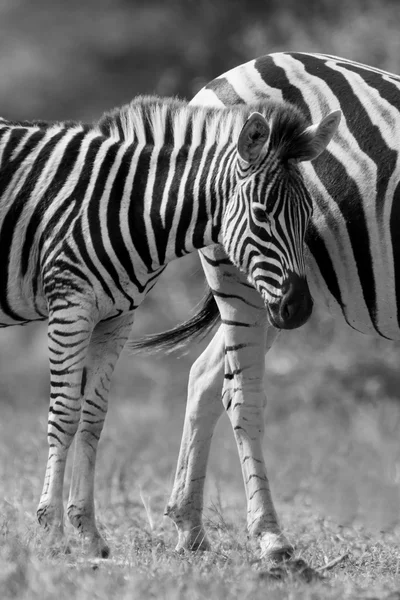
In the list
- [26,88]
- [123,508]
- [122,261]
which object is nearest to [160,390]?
[123,508]

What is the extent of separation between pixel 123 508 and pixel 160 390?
6578 millimetres

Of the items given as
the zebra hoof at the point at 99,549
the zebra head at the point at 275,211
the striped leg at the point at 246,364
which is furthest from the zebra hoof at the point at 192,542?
the zebra head at the point at 275,211

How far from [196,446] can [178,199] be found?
5.34ft

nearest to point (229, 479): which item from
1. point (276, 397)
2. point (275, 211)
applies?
point (276, 397)

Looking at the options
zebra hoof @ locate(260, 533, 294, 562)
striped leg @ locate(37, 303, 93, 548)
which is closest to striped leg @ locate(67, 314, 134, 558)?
striped leg @ locate(37, 303, 93, 548)

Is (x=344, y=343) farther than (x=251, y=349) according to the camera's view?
Yes

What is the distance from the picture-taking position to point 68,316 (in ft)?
15.3

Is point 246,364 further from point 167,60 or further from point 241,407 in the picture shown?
point 167,60

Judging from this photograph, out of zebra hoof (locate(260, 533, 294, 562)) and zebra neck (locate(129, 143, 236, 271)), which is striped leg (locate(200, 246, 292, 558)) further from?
zebra neck (locate(129, 143, 236, 271))

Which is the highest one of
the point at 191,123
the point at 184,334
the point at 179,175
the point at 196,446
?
the point at 191,123

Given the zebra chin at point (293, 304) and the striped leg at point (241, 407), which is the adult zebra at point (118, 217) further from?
the striped leg at point (241, 407)

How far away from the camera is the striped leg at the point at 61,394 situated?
4.65m

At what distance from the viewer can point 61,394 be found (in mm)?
4730

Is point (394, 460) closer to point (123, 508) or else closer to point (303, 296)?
point (123, 508)
